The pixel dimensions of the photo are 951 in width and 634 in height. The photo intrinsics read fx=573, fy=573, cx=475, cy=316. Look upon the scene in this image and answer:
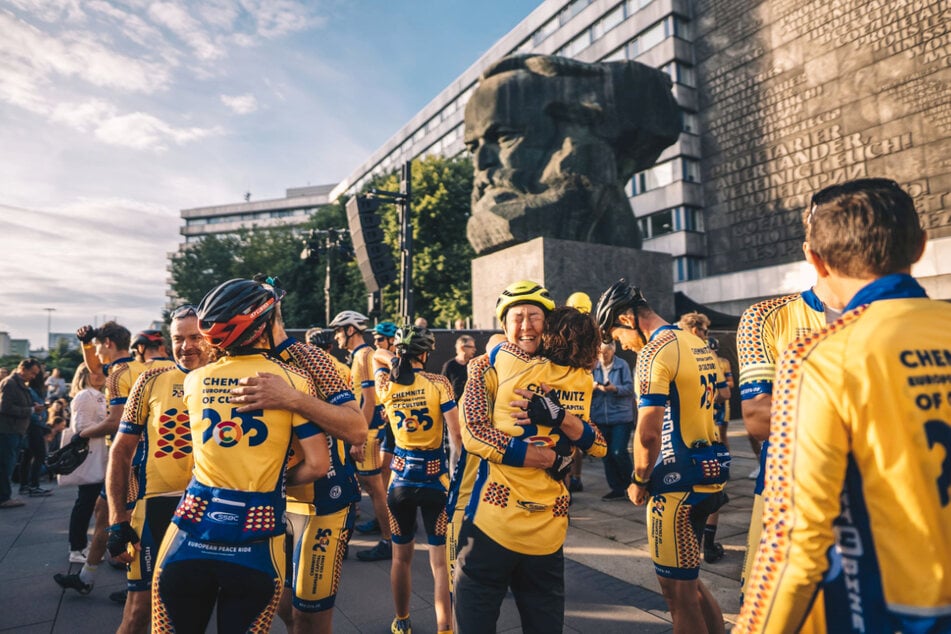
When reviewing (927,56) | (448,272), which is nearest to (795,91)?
(927,56)

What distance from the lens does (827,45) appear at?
86.6ft

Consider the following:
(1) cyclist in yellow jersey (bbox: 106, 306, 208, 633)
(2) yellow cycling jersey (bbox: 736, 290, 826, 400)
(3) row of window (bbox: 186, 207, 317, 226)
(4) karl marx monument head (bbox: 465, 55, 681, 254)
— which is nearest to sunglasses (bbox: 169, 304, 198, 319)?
(1) cyclist in yellow jersey (bbox: 106, 306, 208, 633)

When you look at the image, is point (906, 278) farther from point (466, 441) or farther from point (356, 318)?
point (356, 318)

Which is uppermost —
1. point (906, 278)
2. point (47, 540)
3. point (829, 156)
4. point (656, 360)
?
point (829, 156)

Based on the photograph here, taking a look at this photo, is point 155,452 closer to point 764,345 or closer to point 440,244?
point 764,345

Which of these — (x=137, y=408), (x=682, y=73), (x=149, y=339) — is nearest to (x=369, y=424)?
(x=149, y=339)

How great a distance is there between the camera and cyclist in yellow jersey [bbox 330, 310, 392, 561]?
19.3ft

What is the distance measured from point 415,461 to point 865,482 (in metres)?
3.35

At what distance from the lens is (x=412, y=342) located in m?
4.64

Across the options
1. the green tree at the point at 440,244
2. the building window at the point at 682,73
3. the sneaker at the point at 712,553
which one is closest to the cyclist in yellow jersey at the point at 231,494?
the sneaker at the point at 712,553

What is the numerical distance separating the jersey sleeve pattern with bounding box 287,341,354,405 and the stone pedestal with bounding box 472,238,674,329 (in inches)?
414

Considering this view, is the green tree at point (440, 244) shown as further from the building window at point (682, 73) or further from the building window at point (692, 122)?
the building window at point (682, 73)

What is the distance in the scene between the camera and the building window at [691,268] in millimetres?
34250

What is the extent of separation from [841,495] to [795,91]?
3232cm
